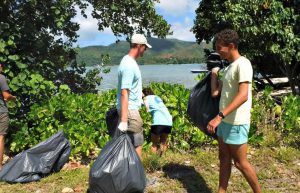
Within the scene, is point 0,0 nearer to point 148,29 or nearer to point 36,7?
point 36,7

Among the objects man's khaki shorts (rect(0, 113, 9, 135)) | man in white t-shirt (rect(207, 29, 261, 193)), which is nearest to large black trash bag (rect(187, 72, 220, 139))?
man in white t-shirt (rect(207, 29, 261, 193))

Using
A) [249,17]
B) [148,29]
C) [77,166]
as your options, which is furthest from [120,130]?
[249,17]

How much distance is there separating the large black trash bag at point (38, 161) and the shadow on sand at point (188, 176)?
160 centimetres

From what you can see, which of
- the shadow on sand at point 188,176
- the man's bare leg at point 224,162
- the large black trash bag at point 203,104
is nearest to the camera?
the man's bare leg at point 224,162

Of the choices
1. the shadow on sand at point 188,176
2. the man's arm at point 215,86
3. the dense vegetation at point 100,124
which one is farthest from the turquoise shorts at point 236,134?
the dense vegetation at point 100,124

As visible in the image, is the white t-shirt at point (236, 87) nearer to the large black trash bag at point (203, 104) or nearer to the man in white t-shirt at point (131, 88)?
the large black trash bag at point (203, 104)

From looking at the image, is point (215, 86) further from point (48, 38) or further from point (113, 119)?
point (48, 38)

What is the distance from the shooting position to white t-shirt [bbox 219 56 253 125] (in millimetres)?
3867

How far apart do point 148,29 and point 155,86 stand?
2467mm

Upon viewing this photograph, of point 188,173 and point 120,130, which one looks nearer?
point 120,130

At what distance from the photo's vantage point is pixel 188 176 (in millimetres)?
5621

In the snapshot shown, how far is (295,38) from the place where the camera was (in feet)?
41.9

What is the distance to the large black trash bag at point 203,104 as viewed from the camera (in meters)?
4.77

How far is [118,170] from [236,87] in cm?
165
